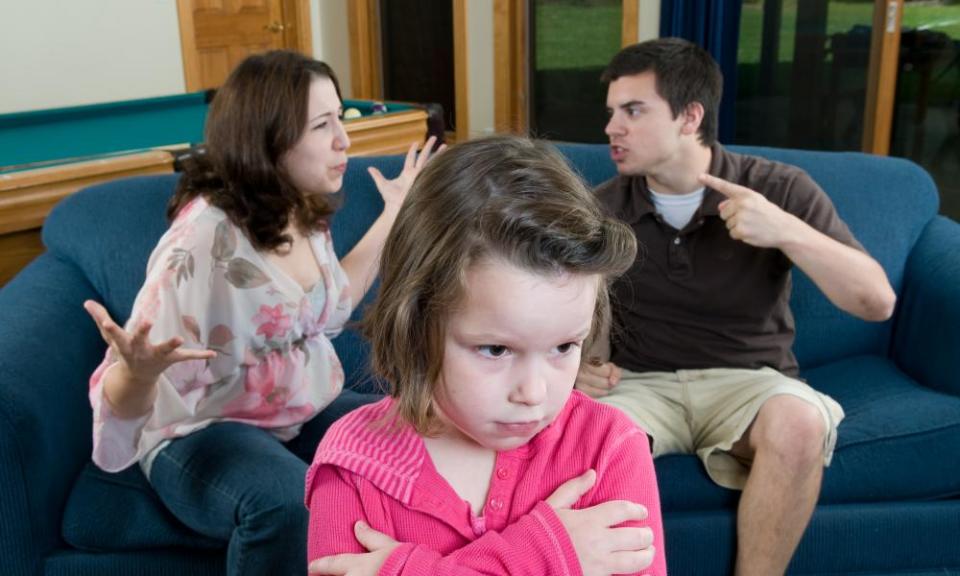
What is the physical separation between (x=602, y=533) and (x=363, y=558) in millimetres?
242

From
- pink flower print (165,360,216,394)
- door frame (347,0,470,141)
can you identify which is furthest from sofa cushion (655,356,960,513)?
door frame (347,0,470,141)

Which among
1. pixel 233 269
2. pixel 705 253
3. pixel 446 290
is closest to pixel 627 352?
pixel 705 253

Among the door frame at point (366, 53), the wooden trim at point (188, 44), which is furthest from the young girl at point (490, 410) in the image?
the door frame at point (366, 53)

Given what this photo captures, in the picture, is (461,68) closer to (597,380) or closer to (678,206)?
(678,206)

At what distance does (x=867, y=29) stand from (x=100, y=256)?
14.2 ft

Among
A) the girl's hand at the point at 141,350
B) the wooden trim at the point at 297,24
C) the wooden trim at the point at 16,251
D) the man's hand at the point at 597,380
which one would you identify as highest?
the wooden trim at the point at 297,24

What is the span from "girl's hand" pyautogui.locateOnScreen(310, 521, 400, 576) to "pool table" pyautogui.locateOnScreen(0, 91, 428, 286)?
1.63 meters

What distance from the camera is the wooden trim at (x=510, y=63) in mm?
6195

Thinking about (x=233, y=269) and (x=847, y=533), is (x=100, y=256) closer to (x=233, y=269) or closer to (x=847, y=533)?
(x=233, y=269)

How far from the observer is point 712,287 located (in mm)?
2041

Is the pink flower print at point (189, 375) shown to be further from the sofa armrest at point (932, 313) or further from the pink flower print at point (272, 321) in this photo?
the sofa armrest at point (932, 313)

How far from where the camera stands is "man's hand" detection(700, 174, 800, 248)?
6.06ft

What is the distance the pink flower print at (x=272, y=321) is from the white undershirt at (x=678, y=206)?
848 millimetres

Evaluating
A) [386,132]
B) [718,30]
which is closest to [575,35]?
[718,30]
